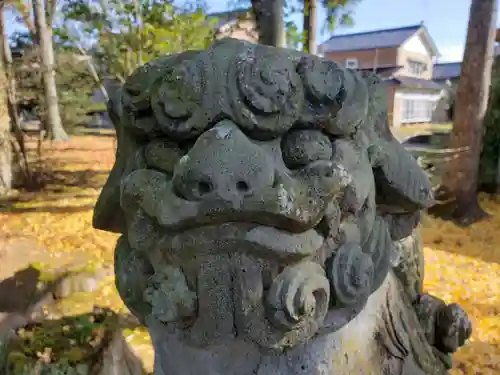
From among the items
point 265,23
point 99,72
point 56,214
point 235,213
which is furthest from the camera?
point 99,72

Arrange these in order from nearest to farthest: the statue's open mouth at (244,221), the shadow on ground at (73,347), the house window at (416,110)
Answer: the statue's open mouth at (244,221) < the shadow on ground at (73,347) < the house window at (416,110)

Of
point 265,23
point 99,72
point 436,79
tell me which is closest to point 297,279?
point 265,23

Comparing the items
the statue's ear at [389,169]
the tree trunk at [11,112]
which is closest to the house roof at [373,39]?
the tree trunk at [11,112]

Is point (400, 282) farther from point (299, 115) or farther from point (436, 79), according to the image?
point (436, 79)

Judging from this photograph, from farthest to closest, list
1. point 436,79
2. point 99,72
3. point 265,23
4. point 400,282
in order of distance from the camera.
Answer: point 436,79
point 99,72
point 265,23
point 400,282

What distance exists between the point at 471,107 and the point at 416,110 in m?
18.8

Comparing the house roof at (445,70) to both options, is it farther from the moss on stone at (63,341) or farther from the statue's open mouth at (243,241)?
the statue's open mouth at (243,241)

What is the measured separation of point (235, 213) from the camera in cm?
73

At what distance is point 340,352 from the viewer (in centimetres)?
94

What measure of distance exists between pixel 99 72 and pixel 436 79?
868 inches

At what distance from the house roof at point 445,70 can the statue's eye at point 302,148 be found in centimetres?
2864

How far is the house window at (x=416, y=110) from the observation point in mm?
22969

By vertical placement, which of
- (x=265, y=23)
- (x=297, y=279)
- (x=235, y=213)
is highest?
(x=265, y=23)

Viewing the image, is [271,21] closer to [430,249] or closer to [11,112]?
[430,249]
